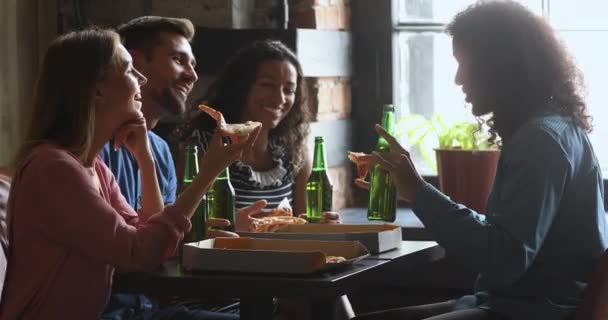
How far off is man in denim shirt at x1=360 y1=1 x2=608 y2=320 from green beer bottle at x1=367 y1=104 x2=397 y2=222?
0.39m

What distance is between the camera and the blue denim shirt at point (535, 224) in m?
2.08

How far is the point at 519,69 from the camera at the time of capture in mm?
2264

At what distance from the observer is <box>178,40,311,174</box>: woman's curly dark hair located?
10.6 ft

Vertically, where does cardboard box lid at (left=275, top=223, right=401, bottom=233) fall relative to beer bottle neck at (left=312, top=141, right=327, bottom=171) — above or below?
below

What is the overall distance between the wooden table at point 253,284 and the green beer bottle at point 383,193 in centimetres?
60

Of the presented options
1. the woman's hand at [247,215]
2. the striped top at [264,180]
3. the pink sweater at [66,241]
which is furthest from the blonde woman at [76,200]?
the striped top at [264,180]

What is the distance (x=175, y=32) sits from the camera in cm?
298

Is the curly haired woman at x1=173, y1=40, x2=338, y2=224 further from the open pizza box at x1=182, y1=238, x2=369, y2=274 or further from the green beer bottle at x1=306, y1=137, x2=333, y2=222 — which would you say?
the open pizza box at x1=182, y1=238, x2=369, y2=274

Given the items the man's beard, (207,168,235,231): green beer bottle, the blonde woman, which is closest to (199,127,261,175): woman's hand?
the blonde woman

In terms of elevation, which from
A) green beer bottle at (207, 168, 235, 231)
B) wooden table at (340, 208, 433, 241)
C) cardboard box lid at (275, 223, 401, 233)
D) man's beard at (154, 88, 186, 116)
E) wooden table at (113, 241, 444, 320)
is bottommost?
wooden table at (340, 208, 433, 241)

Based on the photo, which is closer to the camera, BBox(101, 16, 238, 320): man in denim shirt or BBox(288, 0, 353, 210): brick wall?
BBox(101, 16, 238, 320): man in denim shirt

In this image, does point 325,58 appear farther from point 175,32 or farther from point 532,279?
point 532,279

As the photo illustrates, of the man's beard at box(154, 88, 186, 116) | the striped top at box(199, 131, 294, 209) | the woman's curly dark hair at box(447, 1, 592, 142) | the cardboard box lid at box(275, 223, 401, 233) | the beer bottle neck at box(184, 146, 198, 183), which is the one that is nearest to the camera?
the woman's curly dark hair at box(447, 1, 592, 142)

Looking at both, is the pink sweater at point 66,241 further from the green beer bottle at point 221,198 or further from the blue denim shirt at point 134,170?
the blue denim shirt at point 134,170
